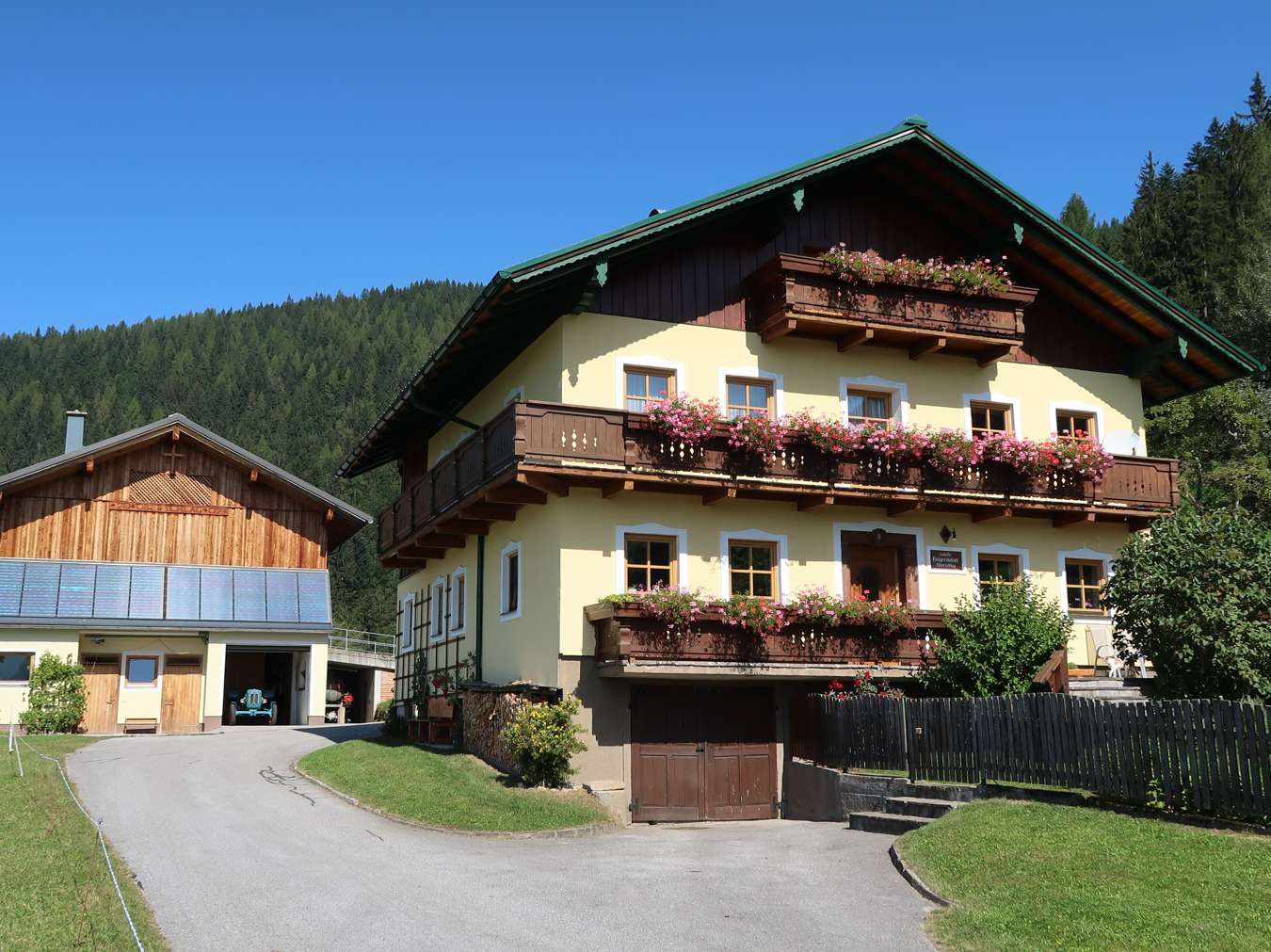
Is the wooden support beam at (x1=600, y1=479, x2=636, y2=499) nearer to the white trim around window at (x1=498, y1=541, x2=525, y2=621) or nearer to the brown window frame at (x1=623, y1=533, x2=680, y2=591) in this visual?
the brown window frame at (x1=623, y1=533, x2=680, y2=591)

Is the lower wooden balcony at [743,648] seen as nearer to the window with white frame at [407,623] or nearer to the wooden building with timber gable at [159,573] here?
the window with white frame at [407,623]

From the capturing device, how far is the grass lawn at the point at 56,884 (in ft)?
33.4

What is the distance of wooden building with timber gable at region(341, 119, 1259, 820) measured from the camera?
20.8m

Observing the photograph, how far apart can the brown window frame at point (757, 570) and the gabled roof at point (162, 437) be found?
61.5ft

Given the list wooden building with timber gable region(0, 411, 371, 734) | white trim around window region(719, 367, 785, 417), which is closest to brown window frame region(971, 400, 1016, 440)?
white trim around window region(719, 367, 785, 417)

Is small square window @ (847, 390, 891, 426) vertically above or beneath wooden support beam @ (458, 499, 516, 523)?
above

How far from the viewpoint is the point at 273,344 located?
119125 millimetres

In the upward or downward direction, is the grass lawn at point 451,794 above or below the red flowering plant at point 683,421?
below

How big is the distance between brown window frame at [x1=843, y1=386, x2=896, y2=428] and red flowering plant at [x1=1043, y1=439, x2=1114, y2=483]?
2.98 metres

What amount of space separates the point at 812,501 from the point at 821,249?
5.15 meters

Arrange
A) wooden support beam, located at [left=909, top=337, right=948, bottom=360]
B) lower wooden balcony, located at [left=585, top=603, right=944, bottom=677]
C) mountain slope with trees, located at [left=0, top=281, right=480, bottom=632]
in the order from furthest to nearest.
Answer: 1. mountain slope with trees, located at [left=0, top=281, right=480, bottom=632]
2. wooden support beam, located at [left=909, top=337, right=948, bottom=360]
3. lower wooden balcony, located at [left=585, top=603, right=944, bottom=677]

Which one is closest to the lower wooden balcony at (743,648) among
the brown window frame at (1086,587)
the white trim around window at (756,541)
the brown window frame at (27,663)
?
the white trim around window at (756,541)

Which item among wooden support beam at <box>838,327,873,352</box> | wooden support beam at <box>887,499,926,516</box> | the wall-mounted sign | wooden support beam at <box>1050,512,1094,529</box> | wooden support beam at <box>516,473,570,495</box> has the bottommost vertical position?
the wall-mounted sign

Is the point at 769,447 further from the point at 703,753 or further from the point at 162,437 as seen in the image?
the point at 162,437
